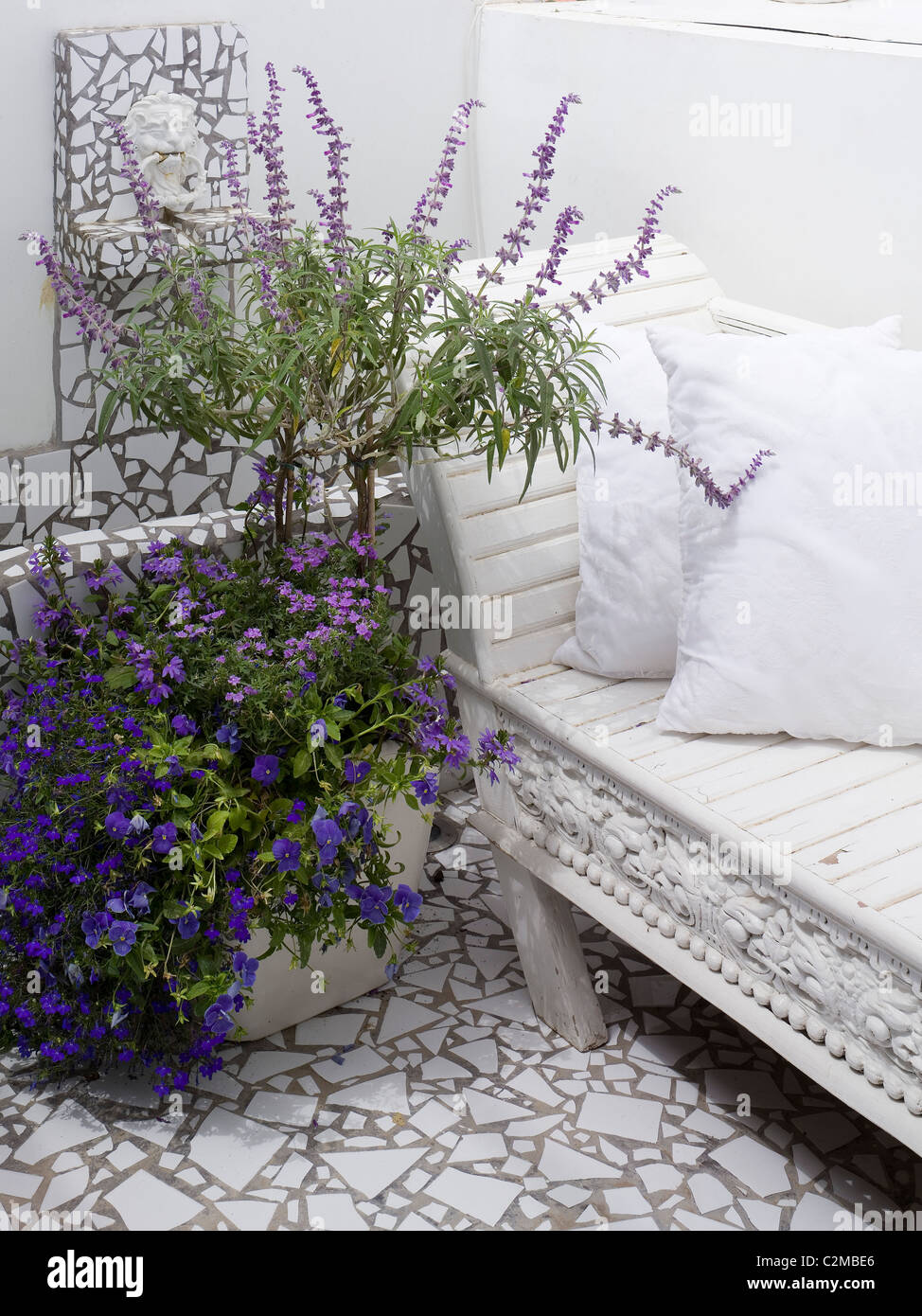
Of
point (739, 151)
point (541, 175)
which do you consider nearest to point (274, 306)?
point (541, 175)

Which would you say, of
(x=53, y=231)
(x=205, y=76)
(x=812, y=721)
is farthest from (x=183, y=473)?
(x=812, y=721)

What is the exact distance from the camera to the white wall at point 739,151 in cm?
201

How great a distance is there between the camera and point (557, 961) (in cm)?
191

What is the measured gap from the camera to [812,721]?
5.55 feet

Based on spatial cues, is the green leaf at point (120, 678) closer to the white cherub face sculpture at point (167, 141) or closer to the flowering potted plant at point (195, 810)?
the flowering potted plant at point (195, 810)

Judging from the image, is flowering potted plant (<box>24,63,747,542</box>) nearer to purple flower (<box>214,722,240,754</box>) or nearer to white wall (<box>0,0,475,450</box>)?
purple flower (<box>214,722,240,754</box>)

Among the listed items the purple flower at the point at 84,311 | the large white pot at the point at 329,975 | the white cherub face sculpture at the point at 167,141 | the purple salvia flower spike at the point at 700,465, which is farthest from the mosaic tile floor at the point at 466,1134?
the white cherub face sculpture at the point at 167,141

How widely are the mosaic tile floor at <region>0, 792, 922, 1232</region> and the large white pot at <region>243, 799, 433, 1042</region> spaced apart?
0.03 metres

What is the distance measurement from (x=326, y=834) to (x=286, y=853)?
0.18ft

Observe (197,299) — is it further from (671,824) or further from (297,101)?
(297,101)

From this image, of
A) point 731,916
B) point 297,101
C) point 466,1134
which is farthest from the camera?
point 297,101

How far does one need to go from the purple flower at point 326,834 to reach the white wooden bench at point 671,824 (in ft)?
1.12

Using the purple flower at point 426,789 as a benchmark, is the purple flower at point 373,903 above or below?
below
